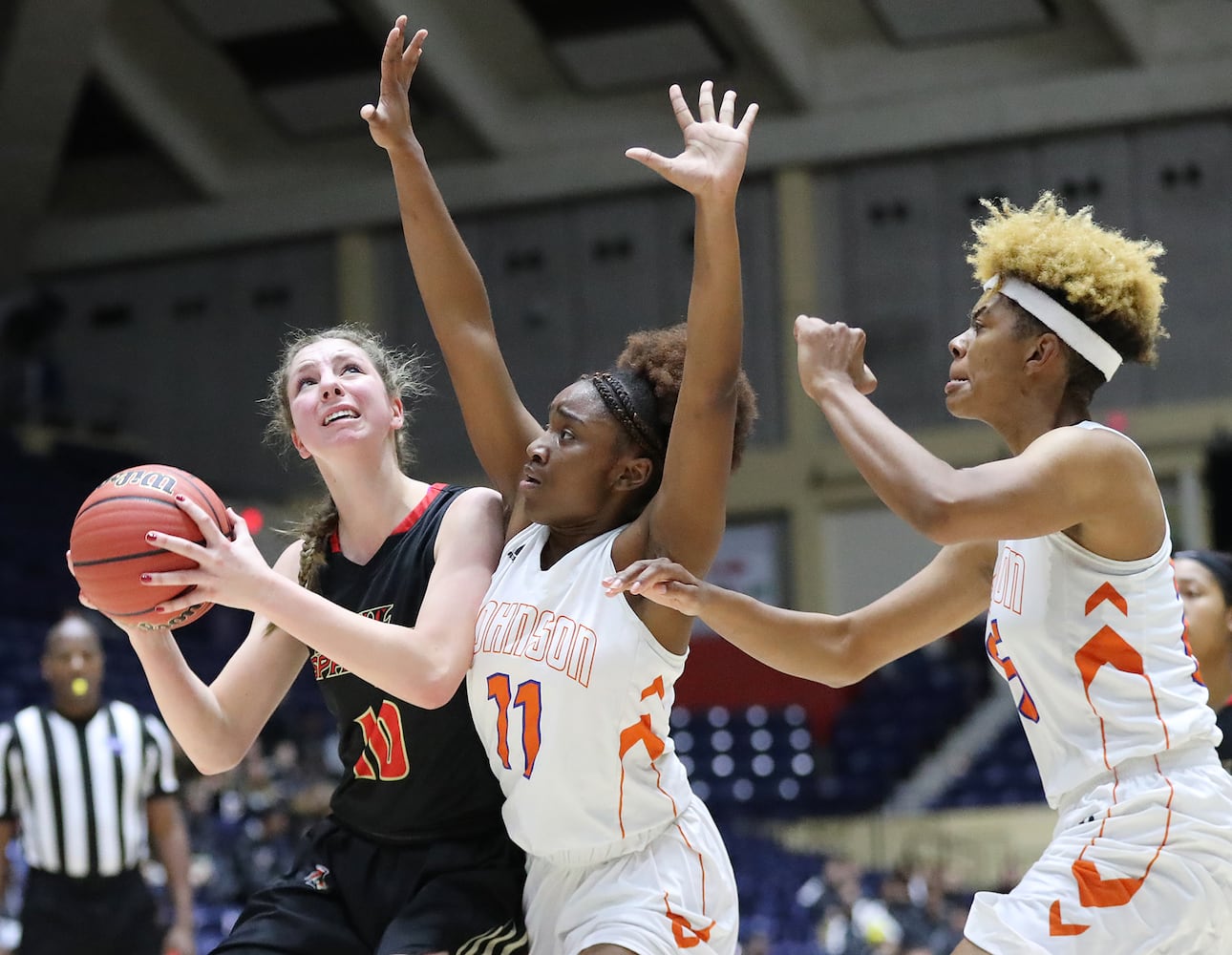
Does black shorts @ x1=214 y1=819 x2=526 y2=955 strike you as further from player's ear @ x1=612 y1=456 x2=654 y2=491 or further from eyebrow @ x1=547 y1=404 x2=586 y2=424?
eyebrow @ x1=547 y1=404 x2=586 y2=424

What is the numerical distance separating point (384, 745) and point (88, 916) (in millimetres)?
3423

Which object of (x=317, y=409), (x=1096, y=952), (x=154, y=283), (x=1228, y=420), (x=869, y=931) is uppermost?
(x=154, y=283)

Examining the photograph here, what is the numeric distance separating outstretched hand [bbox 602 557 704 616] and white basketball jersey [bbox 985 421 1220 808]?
0.67 meters

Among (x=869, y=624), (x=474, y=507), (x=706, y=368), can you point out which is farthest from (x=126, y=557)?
(x=869, y=624)

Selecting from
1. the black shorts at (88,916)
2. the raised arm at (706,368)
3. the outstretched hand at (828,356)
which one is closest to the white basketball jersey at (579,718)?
the raised arm at (706,368)

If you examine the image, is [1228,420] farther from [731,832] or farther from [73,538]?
[73,538]

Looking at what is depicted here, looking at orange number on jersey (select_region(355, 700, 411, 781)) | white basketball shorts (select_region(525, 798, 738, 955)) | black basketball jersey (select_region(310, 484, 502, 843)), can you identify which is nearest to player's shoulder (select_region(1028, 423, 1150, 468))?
white basketball shorts (select_region(525, 798, 738, 955))

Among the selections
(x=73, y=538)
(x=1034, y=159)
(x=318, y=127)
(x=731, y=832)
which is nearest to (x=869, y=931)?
(x=731, y=832)

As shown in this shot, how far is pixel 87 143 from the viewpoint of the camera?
21156mm

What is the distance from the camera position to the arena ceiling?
17.7 meters

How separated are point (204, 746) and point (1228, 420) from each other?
51.7 feet

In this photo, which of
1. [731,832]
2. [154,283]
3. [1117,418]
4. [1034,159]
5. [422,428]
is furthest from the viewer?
[154,283]

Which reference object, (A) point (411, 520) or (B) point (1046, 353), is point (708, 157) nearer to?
(B) point (1046, 353)

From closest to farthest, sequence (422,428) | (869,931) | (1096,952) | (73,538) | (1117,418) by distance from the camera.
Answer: (1096,952)
(73,538)
(869,931)
(1117,418)
(422,428)
